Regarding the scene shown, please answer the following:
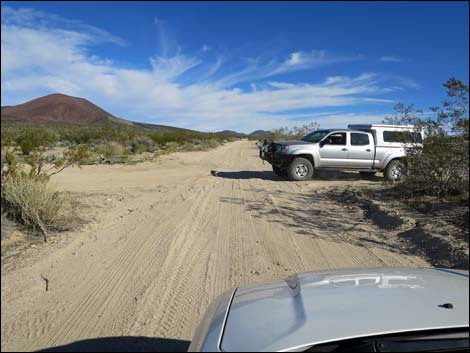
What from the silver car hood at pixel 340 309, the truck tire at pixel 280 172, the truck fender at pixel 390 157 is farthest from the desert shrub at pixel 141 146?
the silver car hood at pixel 340 309

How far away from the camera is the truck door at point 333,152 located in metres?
13.8

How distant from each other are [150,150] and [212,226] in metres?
21.7

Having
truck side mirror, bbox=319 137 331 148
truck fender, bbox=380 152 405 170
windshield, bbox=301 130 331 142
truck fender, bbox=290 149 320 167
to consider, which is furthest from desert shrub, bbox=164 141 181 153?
truck fender, bbox=380 152 405 170

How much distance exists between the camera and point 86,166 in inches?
702

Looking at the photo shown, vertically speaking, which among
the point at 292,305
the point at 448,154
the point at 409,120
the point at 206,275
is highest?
the point at 409,120

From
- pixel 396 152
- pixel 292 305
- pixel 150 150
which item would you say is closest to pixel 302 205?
pixel 396 152

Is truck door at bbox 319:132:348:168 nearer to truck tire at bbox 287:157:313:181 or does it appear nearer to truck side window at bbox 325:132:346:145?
truck side window at bbox 325:132:346:145

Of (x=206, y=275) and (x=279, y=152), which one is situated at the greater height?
(x=279, y=152)

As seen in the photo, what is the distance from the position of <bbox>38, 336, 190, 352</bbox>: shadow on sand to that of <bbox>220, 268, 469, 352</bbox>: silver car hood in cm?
117

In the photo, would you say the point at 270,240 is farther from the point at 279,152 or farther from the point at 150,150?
the point at 150,150

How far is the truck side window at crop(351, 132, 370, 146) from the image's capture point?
13902 mm

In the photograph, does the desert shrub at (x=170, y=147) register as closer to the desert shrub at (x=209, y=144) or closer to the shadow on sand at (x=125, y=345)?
the desert shrub at (x=209, y=144)

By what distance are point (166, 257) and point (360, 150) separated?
9958 millimetres

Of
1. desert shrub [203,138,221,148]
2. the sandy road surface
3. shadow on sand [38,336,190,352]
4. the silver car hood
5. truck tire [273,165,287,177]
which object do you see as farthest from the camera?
desert shrub [203,138,221,148]
